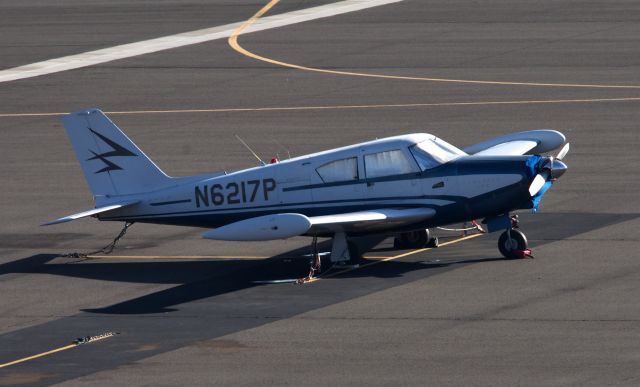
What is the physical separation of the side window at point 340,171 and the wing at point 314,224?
691mm

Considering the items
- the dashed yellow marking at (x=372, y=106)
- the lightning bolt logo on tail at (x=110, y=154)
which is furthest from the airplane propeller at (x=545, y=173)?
the dashed yellow marking at (x=372, y=106)

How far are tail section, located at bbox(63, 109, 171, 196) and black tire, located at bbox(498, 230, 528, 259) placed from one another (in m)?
6.22

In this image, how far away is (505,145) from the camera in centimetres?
2948

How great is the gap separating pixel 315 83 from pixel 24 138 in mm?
10204

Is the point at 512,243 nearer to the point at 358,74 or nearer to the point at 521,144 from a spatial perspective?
the point at 521,144

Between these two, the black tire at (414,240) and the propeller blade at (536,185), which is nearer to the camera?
the propeller blade at (536,185)

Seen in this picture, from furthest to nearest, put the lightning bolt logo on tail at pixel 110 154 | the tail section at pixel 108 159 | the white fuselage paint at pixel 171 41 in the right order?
1. the white fuselage paint at pixel 171 41
2. the lightning bolt logo on tail at pixel 110 154
3. the tail section at pixel 108 159

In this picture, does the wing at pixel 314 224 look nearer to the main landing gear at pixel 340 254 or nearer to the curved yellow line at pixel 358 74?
the main landing gear at pixel 340 254

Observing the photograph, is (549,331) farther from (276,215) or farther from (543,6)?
(543,6)

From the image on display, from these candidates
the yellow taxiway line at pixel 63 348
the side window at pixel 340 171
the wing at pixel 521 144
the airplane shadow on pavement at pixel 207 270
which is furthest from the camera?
the wing at pixel 521 144

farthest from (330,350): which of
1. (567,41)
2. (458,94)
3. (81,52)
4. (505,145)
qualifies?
(81,52)

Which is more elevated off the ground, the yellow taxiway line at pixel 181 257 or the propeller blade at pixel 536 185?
the propeller blade at pixel 536 185

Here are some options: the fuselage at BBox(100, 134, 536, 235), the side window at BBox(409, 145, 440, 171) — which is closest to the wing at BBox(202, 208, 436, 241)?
the fuselage at BBox(100, 134, 536, 235)

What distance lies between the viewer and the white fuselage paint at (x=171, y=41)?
52062 mm
